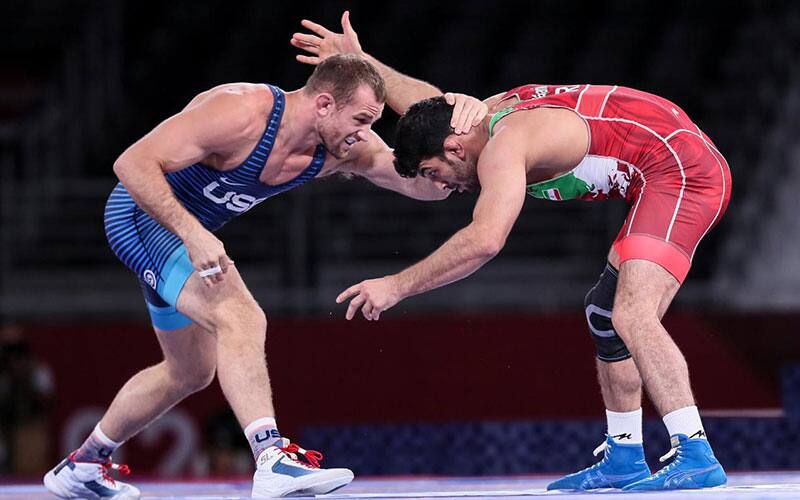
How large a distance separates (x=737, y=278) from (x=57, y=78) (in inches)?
283

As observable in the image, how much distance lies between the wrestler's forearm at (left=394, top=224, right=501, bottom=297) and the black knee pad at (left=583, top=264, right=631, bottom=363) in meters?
0.70

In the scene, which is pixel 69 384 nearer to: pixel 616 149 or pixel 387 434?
pixel 387 434

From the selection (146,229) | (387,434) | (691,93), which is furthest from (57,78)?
(146,229)

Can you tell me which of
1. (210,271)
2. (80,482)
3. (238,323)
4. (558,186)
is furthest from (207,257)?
(558,186)

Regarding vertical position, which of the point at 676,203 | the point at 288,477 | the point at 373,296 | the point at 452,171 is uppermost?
the point at 452,171

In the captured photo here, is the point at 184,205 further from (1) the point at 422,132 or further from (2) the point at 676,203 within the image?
(2) the point at 676,203

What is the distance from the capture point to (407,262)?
32.4ft

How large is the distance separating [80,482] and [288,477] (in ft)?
3.81

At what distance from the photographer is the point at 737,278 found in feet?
34.6

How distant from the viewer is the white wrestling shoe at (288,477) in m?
4.25

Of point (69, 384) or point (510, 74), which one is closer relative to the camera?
point (69, 384)

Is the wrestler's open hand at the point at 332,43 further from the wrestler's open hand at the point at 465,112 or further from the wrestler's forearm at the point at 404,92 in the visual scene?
the wrestler's open hand at the point at 465,112

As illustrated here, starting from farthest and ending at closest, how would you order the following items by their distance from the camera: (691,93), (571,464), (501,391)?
(691,93) < (501,391) < (571,464)

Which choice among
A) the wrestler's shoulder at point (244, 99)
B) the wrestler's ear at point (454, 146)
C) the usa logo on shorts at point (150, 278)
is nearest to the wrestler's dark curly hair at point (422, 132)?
the wrestler's ear at point (454, 146)
